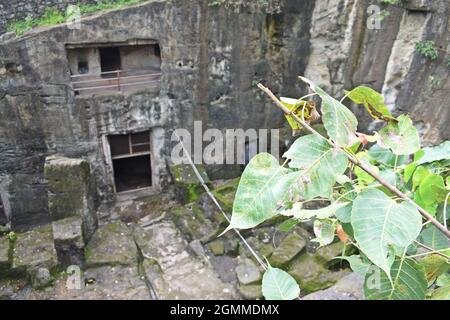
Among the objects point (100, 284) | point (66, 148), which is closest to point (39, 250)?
point (100, 284)

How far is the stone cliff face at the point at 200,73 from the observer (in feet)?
20.7

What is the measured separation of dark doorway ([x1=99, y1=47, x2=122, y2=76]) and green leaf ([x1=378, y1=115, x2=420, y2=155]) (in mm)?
6905

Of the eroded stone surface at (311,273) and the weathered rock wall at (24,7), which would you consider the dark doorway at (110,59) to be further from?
the eroded stone surface at (311,273)

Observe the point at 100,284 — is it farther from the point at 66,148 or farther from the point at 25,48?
the point at 25,48

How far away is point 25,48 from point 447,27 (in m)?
6.67

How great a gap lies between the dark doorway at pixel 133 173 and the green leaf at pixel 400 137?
7.65 meters

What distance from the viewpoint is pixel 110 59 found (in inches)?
289

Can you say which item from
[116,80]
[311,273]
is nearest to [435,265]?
[311,273]

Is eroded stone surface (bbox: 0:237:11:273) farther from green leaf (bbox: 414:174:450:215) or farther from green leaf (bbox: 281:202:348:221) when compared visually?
green leaf (bbox: 414:174:450:215)

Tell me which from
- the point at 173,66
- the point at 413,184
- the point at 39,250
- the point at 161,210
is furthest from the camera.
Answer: the point at 161,210

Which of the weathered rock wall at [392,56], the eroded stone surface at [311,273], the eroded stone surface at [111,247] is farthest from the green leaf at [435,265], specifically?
the weathered rock wall at [392,56]

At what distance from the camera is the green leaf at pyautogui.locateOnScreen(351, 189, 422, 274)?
33.7 inches

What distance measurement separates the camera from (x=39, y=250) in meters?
6.24

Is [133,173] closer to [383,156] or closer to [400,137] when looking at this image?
[383,156]
